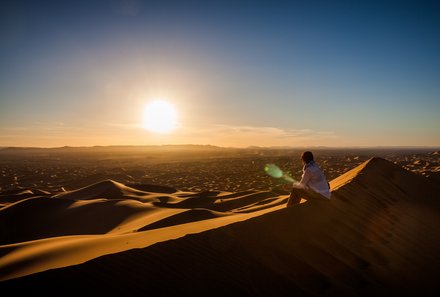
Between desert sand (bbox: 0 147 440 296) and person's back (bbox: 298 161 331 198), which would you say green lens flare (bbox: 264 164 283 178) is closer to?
desert sand (bbox: 0 147 440 296)

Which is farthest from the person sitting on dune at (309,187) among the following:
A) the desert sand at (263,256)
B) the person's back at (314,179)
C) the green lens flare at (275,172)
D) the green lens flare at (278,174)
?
the green lens flare at (275,172)

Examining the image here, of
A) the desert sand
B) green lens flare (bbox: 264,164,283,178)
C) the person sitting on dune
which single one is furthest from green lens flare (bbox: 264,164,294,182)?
the person sitting on dune

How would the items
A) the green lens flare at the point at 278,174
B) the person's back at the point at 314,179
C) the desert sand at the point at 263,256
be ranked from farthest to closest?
1. the green lens flare at the point at 278,174
2. the person's back at the point at 314,179
3. the desert sand at the point at 263,256

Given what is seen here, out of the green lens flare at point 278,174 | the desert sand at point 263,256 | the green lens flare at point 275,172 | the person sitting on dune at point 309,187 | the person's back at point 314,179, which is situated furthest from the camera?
the green lens flare at point 275,172

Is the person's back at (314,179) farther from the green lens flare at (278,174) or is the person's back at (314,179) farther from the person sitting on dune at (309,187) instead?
the green lens flare at (278,174)

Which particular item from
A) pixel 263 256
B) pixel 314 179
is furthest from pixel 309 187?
pixel 263 256

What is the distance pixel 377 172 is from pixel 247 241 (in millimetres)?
8687

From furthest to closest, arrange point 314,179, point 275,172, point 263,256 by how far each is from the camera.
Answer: point 275,172
point 314,179
point 263,256

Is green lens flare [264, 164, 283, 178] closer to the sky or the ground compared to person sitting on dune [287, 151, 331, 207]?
closer to the ground

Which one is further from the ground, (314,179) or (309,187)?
(314,179)

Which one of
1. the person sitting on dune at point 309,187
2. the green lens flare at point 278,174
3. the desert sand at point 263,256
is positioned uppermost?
the person sitting on dune at point 309,187

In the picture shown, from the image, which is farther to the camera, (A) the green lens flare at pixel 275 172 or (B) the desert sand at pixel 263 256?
(A) the green lens flare at pixel 275 172

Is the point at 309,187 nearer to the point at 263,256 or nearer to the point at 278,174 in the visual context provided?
the point at 263,256

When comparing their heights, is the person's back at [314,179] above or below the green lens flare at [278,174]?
above
